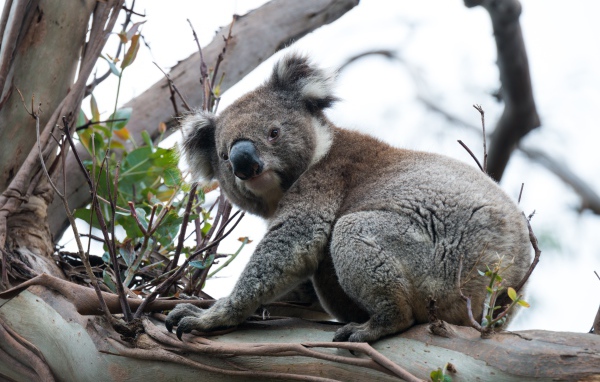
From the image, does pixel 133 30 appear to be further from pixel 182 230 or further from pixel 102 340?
pixel 102 340

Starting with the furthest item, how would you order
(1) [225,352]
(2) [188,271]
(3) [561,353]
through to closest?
(2) [188,271]
(1) [225,352]
(3) [561,353]

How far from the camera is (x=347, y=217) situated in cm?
334

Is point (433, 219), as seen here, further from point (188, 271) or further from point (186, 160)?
point (186, 160)

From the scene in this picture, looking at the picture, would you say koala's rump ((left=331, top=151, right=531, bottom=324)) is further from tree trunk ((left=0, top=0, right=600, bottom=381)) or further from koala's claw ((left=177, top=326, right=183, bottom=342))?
koala's claw ((left=177, top=326, right=183, bottom=342))

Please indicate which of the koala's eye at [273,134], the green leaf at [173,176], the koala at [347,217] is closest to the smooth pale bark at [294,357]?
the koala at [347,217]

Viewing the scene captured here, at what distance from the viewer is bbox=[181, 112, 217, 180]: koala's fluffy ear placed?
438 cm

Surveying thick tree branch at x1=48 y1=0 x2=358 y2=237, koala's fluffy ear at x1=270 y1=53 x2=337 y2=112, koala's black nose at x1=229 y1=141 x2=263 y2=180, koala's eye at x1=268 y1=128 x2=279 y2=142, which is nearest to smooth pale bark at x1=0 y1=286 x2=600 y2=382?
koala's black nose at x1=229 y1=141 x2=263 y2=180

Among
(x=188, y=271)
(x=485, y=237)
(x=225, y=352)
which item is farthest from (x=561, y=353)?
(x=188, y=271)

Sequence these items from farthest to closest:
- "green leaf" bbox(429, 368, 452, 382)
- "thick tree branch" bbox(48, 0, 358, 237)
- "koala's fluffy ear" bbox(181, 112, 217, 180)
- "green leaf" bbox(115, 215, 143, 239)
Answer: "thick tree branch" bbox(48, 0, 358, 237) → "green leaf" bbox(115, 215, 143, 239) → "koala's fluffy ear" bbox(181, 112, 217, 180) → "green leaf" bbox(429, 368, 452, 382)

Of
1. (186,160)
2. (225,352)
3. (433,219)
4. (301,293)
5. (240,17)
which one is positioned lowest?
(225,352)

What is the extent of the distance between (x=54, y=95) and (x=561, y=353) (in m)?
3.31

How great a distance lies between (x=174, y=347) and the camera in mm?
2879

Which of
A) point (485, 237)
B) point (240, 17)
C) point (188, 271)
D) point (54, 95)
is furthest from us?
point (240, 17)

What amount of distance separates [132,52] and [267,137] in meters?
1.07
